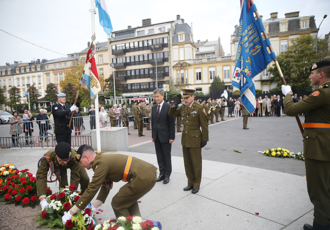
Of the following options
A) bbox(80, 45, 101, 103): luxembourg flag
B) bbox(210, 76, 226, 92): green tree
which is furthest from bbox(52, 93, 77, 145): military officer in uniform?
bbox(210, 76, 226, 92): green tree

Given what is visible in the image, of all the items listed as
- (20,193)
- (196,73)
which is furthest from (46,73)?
(20,193)

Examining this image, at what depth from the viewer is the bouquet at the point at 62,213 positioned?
268 cm

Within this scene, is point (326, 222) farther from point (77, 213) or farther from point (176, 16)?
point (176, 16)

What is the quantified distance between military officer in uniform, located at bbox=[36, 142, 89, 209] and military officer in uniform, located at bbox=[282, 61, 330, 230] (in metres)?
3.23

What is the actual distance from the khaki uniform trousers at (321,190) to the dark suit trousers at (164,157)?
2849 millimetres

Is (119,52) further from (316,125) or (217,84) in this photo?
(316,125)

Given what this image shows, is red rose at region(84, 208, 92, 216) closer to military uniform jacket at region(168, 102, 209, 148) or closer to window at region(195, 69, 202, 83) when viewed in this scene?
military uniform jacket at region(168, 102, 209, 148)

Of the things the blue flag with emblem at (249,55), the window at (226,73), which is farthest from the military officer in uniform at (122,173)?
the window at (226,73)

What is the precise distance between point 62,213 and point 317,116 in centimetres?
367

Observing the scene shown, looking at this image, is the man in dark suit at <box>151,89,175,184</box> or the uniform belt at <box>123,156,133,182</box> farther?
the man in dark suit at <box>151,89,175,184</box>

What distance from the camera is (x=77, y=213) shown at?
2.70m

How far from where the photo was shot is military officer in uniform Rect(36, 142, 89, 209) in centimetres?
313

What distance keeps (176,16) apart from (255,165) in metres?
54.4

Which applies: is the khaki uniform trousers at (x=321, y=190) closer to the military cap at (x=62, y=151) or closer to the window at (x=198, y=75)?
the military cap at (x=62, y=151)
